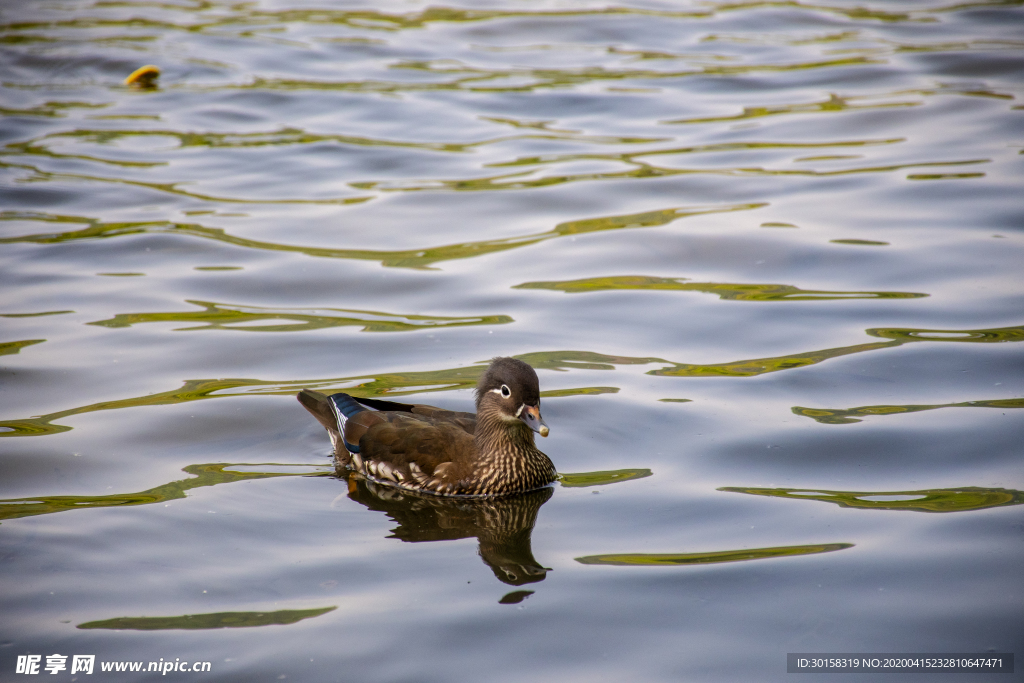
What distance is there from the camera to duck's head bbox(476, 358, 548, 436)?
669 centimetres

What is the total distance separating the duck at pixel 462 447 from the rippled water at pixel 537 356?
0.15m

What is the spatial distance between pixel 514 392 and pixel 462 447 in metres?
0.63

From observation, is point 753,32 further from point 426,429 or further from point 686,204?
point 426,429

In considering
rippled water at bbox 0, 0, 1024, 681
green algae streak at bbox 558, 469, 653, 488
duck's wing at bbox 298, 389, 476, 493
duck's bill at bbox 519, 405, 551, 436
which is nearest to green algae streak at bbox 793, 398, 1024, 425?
rippled water at bbox 0, 0, 1024, 681

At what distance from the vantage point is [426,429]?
23.5 ft

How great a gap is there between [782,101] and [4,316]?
1276cm

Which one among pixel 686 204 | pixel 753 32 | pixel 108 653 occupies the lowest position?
pixel 108 653

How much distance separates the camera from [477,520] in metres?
6.70

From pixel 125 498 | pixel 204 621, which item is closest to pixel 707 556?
pixel 204 621

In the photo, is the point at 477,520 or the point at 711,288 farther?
the point at 711,288

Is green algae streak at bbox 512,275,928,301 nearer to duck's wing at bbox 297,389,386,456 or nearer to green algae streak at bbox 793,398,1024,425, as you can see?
green algae streak at bbox 793,398,1024,425

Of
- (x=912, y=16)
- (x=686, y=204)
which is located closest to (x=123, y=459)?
(x=686, y=204)

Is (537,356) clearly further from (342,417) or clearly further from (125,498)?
(125,498)

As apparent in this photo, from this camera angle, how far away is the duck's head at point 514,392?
6691 mm
